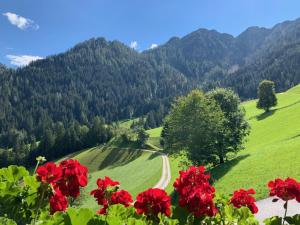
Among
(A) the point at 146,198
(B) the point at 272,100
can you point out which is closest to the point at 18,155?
(B) the point at 272,100

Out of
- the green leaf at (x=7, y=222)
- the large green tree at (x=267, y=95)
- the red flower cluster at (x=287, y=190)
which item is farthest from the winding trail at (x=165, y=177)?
the green leaf at (x=7, y=222)

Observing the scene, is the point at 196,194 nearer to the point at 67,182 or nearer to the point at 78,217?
the point at 67,182

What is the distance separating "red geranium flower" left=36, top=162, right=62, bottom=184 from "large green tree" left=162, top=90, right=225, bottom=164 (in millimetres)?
45784

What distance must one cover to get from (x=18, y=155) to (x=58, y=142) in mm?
19162

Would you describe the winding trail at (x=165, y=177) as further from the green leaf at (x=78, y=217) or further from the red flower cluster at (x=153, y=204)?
the green leaf at (x=78, y=217)

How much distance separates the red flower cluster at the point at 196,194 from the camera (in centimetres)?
638

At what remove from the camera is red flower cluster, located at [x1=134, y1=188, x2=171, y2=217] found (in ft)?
21.3

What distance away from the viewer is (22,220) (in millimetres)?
5836

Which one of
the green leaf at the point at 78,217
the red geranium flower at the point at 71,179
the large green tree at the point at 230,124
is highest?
the red geranium flower at the point at 71,179

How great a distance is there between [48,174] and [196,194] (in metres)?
2.43

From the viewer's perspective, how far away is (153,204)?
6.51m

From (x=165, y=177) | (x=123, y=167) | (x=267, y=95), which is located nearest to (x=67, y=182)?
(x=165, y=177)

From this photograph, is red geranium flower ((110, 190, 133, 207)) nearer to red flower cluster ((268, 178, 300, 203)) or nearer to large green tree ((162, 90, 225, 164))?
red flower cluster ((268, 178, 300, 203))

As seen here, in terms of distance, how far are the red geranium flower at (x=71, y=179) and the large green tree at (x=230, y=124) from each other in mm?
47757
